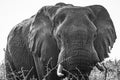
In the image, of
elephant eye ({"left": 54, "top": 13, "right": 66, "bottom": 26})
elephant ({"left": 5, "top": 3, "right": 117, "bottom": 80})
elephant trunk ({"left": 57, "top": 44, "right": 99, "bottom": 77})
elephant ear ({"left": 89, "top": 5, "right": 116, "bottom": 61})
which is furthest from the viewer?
elephant ear ({"left": 89, "top": 5, "right": 116, "bottom": 61})

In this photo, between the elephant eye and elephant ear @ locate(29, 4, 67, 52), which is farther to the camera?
elephant ear @ locate(29, 4, 67, 52)

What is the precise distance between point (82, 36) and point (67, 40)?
0.88ft

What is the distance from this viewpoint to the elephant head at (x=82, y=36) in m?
7.80

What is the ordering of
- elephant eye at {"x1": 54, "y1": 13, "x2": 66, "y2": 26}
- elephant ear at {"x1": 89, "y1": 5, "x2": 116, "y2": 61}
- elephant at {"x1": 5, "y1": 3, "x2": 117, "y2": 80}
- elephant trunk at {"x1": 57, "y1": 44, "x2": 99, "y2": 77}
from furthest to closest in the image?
1. elephant ear at {"x1": 89, "y1": 5, "x2": 116, "y2": 61}
2. elephant eye at {"x1": 54, "y1": 13, "x2": 66, "y2": 26}
3. elephant at {"x1": 5, "y1": 3, "x2": 117, "y2": 80}
4. elephant trunk at {"x1": 57, "y1": 44, "x2": 99, "y2": 77}

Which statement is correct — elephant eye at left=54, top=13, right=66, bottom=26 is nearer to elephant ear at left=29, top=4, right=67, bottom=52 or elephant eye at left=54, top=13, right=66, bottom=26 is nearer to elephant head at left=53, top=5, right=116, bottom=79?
elephant head at left=53, top=5, right=116, bottom=79

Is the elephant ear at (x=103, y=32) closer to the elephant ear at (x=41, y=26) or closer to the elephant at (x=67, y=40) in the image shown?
the elephant at (x=67, y=40)

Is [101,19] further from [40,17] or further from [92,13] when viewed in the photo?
[40,17]

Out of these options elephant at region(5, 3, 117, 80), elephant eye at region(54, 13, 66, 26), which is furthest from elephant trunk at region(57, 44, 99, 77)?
elephant eye at region(54, 13, 66, 26)

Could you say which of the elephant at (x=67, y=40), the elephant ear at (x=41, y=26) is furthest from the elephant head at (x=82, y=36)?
the elephant ear at (x=41, y=26)

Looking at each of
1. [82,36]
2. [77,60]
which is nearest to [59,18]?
[82,36]

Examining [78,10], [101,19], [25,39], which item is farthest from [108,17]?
[25,39]

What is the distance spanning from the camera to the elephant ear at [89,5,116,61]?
8.95 m

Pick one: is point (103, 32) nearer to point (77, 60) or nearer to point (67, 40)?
point (67, 40)

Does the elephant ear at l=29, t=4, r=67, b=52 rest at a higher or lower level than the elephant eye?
lower
